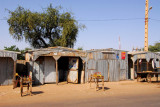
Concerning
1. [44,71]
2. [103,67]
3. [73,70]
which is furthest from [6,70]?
[103,67]

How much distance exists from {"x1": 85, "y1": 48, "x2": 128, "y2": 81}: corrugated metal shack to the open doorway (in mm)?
810

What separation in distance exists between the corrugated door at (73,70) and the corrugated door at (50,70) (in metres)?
1.55

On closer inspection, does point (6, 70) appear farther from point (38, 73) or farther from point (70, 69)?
point (70, 69)

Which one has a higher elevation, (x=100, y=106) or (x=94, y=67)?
(x=94, y=67)

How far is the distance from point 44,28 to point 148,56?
643 inches

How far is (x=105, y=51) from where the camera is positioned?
17.6 m

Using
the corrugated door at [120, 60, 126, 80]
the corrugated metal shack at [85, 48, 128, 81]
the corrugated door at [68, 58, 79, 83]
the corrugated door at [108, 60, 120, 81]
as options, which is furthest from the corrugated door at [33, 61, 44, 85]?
the corrugated door at [120, 60, 126, 80]

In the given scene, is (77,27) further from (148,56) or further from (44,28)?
(148,56)

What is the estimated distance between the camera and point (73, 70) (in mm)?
16234

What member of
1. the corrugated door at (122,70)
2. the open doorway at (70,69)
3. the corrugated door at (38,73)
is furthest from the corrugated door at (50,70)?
the corrugated door at (122,70)

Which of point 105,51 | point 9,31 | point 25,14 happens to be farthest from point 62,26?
point 105,51

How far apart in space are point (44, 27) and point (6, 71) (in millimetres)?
13861

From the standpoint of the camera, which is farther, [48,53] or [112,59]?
[112,59]

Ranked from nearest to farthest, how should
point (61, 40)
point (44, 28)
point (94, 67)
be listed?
1. point (94, 67)
2. point (61, 40)
3. point (44, 28)
